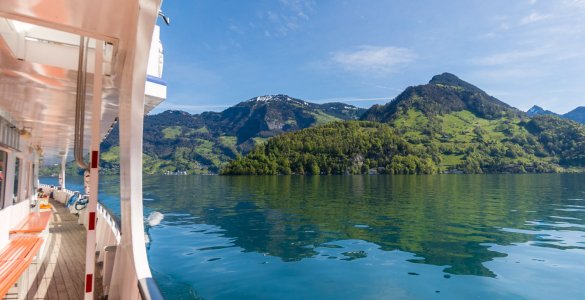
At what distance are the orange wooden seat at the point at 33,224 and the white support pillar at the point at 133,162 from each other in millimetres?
5600

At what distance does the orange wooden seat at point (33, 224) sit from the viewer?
8.40 m

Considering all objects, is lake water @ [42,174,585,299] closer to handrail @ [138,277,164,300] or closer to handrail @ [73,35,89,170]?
handrail @ [138,277,164,300]

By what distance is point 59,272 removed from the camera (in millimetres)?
7020

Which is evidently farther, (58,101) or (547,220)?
(547,220)

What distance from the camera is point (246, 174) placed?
139625mm

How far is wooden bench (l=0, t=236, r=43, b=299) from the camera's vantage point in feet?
15.8

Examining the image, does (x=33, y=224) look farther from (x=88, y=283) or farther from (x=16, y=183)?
(x=88, y=283)

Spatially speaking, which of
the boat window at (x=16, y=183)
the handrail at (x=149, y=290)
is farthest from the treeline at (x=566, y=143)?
the handrail at (x=149, y=290)

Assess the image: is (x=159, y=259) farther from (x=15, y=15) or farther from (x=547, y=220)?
(x=547, y=220)

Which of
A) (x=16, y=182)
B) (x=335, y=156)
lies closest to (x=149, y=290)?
(x=16, y=182)

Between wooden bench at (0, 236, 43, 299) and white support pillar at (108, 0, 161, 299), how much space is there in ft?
5.60

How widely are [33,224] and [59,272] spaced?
10.6 ft

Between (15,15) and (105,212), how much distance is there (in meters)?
8.01

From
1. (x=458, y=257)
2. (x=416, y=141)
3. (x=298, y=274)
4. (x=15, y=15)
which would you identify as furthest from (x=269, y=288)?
(x=416, y=141)
